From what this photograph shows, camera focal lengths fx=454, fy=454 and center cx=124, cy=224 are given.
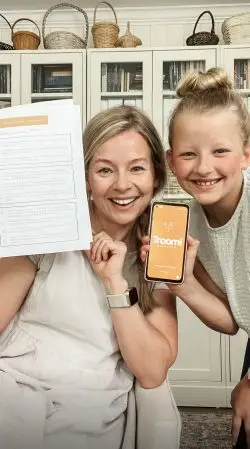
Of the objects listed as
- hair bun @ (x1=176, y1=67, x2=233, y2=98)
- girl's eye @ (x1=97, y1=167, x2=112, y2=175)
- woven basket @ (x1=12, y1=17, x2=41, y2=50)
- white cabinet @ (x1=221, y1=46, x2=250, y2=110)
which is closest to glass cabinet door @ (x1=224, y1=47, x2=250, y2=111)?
white cabinet @ (x1=221, y1=46, x2=250, y2=110)

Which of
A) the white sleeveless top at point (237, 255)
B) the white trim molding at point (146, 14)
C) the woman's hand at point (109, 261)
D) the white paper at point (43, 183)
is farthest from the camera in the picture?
the white trim molding at point (146, 14)

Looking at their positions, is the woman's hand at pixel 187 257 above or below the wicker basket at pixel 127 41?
below

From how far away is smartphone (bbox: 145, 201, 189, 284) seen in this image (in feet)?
2.74

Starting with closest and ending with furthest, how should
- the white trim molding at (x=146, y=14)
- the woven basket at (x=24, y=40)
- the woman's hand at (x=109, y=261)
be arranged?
1. the woman's hand at (x=109, y=261)
2. the woven basket at (x=24, y=40)
3. the white trim molding at (x=146, y=14)

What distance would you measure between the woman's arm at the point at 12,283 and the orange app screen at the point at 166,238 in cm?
28

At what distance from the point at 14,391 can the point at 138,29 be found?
2481 millimetres

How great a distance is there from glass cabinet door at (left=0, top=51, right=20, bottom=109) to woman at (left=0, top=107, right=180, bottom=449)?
1.68 m

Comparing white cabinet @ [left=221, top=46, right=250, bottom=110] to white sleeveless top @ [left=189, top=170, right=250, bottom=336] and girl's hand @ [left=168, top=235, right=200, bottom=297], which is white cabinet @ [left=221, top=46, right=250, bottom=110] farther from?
girl's hand @ [left=168, top=235, right=200, bottom=297]

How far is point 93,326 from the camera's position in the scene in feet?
3.01

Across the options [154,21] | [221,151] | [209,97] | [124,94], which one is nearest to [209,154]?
[221,151]

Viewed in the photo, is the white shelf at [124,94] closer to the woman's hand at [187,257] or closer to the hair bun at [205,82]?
the hair bun at [205,82]

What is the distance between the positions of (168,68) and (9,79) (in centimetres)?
88

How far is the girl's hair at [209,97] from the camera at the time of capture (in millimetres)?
970

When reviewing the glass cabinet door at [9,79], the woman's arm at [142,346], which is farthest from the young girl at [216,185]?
the glass cabinet door at [9,79]
